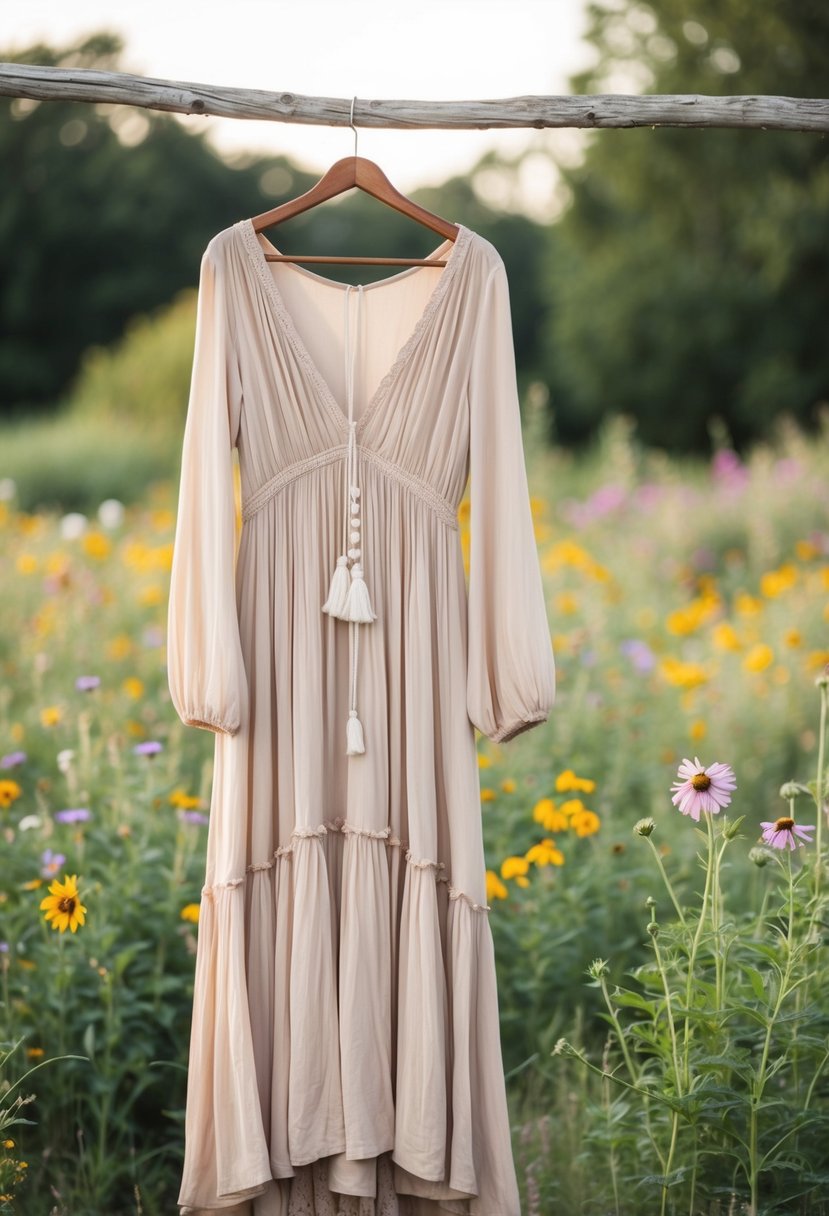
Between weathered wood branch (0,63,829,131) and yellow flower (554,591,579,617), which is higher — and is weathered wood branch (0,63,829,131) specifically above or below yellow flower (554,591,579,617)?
below

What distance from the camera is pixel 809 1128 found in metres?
2.35

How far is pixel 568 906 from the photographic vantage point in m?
3.14

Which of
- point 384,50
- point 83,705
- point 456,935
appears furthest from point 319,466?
point 384,50

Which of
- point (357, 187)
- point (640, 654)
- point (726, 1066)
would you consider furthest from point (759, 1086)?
point (640, 654)

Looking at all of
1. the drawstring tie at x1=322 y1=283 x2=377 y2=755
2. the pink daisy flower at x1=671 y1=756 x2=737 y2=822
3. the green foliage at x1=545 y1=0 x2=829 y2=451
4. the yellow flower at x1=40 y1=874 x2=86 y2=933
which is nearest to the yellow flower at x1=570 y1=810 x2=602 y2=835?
the pink daisy flower at x1=671 y1=756 x2=737 y2=822

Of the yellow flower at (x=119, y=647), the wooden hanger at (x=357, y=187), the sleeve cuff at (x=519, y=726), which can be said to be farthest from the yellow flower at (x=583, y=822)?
the yellow flower at (x=119, y=647)

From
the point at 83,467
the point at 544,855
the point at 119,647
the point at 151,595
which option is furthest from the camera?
the point at 83,467

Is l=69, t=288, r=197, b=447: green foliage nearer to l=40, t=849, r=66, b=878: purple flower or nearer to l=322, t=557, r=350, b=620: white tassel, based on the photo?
l=40, t=849, r=66, b=878: purple flower

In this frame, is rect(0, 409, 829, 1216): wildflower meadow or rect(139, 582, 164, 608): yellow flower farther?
rect(139, 582, 164, 608): yellow flower

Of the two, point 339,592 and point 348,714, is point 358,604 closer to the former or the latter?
point 339,592

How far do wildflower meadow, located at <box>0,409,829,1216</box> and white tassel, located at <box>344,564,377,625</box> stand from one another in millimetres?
672

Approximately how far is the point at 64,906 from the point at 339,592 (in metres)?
0.87

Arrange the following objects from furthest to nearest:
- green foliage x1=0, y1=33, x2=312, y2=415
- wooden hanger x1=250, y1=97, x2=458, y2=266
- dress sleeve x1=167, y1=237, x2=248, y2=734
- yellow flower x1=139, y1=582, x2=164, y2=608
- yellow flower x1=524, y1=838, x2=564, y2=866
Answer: green foliage x1=0, y1=33, x2=312, y2=415 < yellow flower x1=139, y1=582, x2=164, y2=608 < yellow flower x1=524, y1=838, x2=564, y2=866 < wooden hanger x1=250, y1=97, x2=458, y2=266 < dress sleeve x1=167, y1=237, x2=248, y2=734

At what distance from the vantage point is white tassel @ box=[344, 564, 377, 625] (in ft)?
6.85
